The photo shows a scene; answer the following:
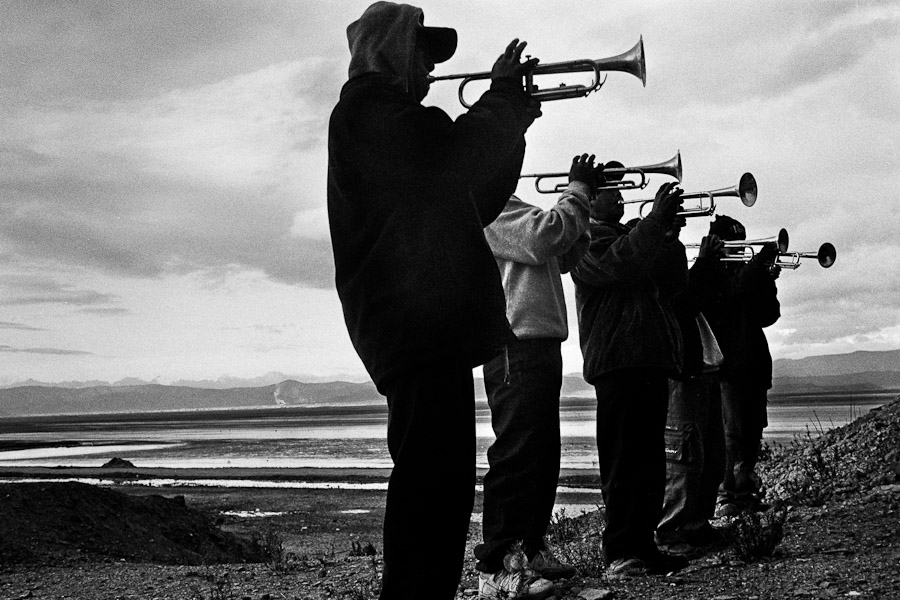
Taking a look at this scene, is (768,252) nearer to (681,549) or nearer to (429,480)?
(681,549)

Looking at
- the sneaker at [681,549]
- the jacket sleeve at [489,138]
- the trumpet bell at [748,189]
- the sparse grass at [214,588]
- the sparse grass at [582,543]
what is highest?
the trumpet bell at [748,189]

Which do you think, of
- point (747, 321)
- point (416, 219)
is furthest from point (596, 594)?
point (747, 321)

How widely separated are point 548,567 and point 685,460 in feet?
4.41

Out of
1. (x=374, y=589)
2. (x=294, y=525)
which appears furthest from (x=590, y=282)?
(x=294, y=525)

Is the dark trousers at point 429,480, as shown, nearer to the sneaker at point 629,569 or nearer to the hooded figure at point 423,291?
the hooded figure at point 423,291

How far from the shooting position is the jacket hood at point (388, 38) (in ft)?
10.2

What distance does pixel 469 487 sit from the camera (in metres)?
2.92

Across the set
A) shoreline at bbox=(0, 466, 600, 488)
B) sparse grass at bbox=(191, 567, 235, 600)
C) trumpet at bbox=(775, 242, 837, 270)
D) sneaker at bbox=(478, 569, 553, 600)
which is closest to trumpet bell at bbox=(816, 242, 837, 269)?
trumpet at bbox=(775, 242, 837, 270)

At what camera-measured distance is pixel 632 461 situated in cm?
490

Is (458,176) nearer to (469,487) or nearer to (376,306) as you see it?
(376,306)

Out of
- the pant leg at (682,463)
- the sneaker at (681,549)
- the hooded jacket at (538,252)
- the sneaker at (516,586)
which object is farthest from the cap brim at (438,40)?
the sneaker at (681,549)

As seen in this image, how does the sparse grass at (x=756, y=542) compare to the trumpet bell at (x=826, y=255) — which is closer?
the sparse grass at (x=756, y=542)

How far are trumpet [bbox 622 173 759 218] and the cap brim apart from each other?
3385 mm

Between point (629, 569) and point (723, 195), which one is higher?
point (723, 195)
